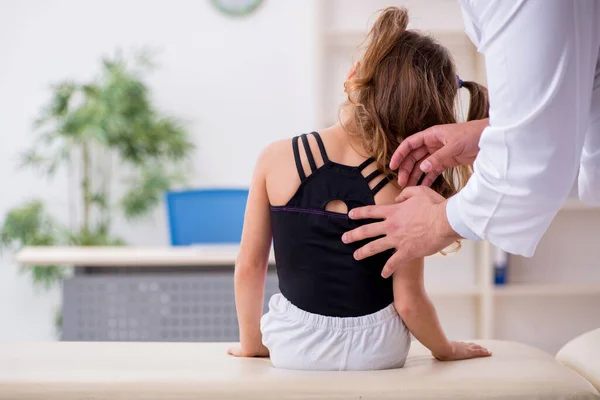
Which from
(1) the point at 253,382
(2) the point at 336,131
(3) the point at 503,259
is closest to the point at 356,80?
(2) the point at 336,131

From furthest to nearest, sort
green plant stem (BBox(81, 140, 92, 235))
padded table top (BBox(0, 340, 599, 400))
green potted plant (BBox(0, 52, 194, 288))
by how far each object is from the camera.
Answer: green plant stem (BBox(81, 140, 92, 235)), green potted plant (BBox(0, 52, 194, 288)), padded table top (BBox(0, 340, 599, 400))

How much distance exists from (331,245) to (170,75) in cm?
336

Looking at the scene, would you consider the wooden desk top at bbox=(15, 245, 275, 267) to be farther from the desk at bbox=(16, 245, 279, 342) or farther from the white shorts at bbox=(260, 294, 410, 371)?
the white shorts at bbox=(260, 294, 410, 371)

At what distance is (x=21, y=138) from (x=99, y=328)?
7.18 ft

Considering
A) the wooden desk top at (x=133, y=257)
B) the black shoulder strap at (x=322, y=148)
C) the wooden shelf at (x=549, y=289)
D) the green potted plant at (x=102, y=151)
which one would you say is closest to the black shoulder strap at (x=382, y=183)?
the black shoulder strap at (x=322, y=148)

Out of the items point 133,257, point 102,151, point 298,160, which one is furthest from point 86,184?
point 298,160

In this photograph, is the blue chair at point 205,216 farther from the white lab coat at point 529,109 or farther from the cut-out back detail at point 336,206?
the white lab coat at point 529,109

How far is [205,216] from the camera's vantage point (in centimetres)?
319

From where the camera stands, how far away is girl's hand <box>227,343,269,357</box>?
1487mm

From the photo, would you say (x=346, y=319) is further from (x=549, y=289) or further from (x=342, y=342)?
(x=549, y=289)

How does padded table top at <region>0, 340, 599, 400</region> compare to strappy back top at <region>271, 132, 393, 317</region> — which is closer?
padded table top at <region>0, 340, 599, 400</region>

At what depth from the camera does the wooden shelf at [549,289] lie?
344 centimetres

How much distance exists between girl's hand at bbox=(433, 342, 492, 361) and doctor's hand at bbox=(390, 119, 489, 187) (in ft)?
1.10

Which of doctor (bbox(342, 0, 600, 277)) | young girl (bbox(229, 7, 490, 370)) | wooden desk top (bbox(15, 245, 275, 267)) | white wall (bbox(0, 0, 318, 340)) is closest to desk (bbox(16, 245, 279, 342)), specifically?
wooden desk top (bbox(15, 245, 275, 267))
